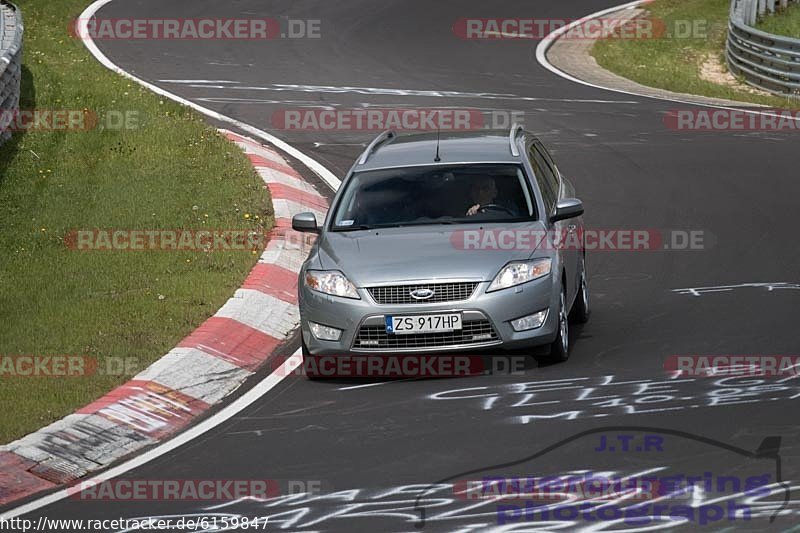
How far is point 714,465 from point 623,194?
31.9 feet

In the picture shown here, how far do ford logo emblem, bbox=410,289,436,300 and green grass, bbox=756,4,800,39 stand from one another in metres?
21.4

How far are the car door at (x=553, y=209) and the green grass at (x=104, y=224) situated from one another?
114 inches

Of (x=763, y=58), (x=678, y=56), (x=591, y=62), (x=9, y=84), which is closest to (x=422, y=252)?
(x=9, y=84)

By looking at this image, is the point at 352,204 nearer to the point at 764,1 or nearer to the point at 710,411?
the point at 710,411

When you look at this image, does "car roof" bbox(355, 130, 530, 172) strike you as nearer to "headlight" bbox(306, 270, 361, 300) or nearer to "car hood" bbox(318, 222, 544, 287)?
"car hood" bbox(318, 222, 544, 287)

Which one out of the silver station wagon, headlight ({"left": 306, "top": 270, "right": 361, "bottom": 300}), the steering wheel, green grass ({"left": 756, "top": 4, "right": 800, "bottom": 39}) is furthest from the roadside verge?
headlight ({"left": 306, "top": 270, "right": 361, "bottom": 300})

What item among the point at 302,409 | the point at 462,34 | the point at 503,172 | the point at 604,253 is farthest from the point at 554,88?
the point at 302,409

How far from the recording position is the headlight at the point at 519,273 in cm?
1038

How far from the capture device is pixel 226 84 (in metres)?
26.1

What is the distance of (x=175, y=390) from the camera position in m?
10.4

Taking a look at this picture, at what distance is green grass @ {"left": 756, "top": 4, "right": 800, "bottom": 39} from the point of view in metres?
30.2

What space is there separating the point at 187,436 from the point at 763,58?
790 inches

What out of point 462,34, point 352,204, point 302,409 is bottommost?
point 302,409

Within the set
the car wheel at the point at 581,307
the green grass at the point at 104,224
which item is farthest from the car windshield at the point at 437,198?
the green grass at the point at 104,224
